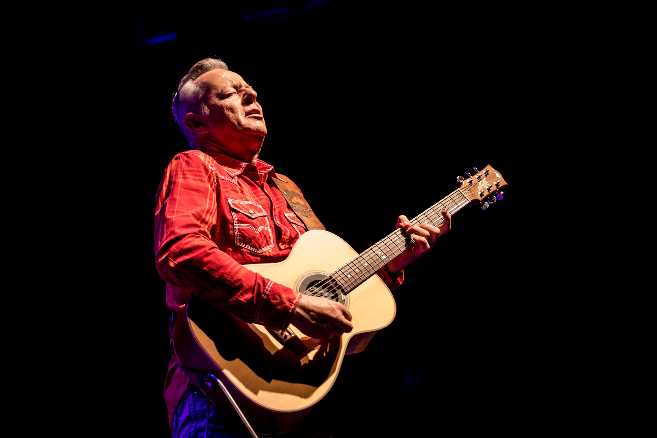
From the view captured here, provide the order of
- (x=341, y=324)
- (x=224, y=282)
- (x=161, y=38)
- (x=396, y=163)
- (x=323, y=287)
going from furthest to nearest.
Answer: (x=396, y=163) < (x=161, y=38) < (x=323, y=287) < (x=341, y=324) < (x=224, y=282)

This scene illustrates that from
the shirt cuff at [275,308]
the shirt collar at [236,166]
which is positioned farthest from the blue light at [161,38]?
the shirt cuff at [275,308]

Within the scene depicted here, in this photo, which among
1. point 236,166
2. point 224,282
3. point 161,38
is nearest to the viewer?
point 224,282

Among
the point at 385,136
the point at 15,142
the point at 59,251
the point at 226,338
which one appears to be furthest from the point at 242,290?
the point at 385,136

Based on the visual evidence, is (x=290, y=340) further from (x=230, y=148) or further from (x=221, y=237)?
(x=230, y=148)

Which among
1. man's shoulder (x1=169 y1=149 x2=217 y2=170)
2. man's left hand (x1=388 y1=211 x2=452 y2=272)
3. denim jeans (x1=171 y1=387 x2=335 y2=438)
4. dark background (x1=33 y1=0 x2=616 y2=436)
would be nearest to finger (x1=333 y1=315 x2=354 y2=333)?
denim jeans (x1=171 y1=387 x2=335 y2=438)

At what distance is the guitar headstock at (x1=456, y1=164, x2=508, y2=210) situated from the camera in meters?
2.88

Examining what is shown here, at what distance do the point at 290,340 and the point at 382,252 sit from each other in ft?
2.76

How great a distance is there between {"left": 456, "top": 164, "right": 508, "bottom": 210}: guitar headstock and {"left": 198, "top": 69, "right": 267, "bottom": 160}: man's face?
1.50 m

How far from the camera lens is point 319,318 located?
5.26 feet

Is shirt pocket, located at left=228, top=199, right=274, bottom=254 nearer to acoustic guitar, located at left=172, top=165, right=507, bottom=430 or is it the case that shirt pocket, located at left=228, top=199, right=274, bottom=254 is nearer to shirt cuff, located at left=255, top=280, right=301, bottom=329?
acoustic guitar, located at left=172, top=165, right=507, bottom=430

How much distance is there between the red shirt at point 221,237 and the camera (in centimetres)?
152

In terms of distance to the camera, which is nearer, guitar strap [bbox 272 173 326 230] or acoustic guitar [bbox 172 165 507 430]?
acoustic guitar [bbox 172 165 507 430]

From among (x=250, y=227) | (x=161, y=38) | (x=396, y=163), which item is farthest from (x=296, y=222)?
(x=161, y=38)

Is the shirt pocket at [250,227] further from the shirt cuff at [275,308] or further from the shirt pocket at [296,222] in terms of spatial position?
the shirt cuff at [275,308]
